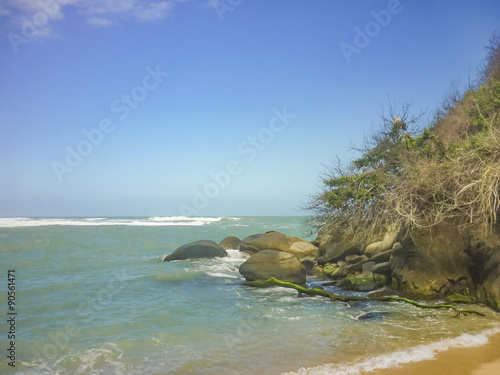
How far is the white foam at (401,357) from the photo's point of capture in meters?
5.96

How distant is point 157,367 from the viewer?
6.36m

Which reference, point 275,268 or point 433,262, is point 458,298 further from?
point 275,268

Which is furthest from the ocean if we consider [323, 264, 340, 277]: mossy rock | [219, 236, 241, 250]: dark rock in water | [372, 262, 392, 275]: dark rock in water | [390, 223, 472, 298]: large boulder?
[219, 236, 241, 250]: dark rock in water

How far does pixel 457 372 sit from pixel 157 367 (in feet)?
15.7

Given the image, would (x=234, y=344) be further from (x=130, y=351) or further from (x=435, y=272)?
(x=435, y=272)

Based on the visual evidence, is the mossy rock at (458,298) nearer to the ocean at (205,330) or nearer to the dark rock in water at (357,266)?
the ocean at (205,330)

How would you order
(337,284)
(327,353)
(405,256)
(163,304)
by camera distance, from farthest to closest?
(337,284) → (405,256) → (163,304) → (327,353)

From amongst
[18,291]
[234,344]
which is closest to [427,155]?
[234,344]

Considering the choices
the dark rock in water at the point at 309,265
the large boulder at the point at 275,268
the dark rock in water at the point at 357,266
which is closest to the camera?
the large boulder at the point at 275,268

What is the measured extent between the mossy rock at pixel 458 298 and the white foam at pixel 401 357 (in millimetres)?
2799

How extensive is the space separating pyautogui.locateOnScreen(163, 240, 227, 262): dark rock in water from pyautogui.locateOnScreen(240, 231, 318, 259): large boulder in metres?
1.94

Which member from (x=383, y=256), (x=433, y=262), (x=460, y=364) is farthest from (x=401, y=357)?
(x=383, y=256)

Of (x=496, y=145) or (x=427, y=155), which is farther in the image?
(x=427, y=155)

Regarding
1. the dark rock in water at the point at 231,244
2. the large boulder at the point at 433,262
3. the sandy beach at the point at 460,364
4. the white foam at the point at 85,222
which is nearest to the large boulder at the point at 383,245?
the large boulder at the point at 433,262
